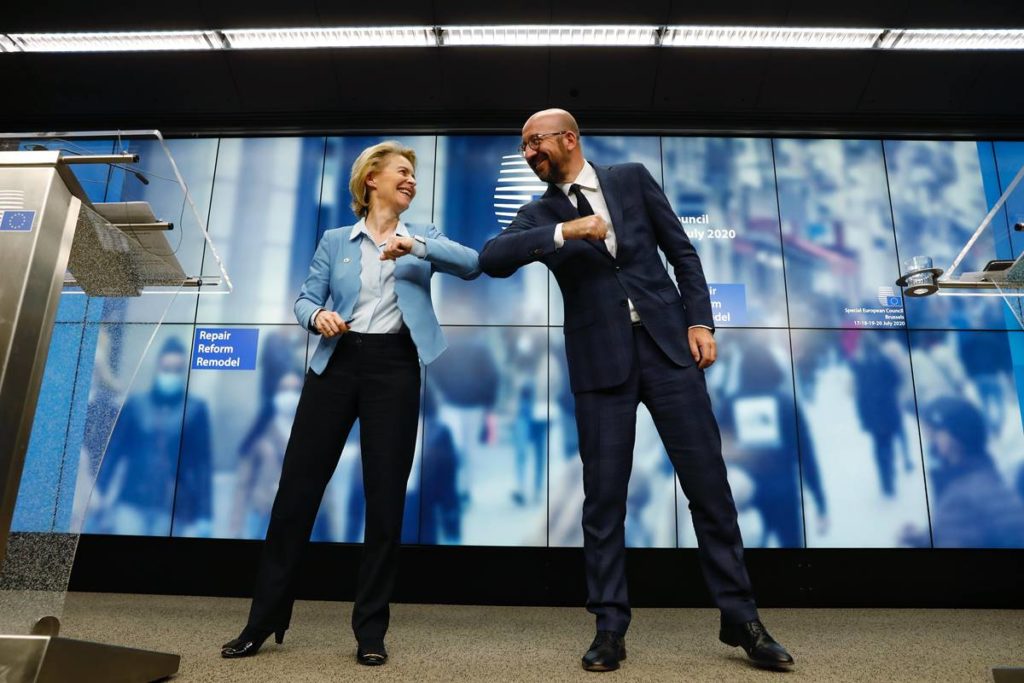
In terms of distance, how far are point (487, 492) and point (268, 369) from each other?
1456mm

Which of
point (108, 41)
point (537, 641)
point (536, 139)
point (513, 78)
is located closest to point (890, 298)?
point (513, 78)

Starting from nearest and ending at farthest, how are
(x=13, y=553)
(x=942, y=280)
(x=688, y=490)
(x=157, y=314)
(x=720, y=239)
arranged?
(x=13, y=553) < (x=157, y=314) < (x=688, y=490) < (x=942, y=280) < (x=720, y=239)

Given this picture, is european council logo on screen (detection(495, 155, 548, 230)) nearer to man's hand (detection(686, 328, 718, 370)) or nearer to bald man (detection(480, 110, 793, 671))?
bald man (detection(480, 110, 793, 671))

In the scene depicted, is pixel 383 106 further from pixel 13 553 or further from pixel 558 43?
pixel 13 553

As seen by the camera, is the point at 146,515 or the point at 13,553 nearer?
the point at 13,553

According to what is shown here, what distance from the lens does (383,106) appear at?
3859 millimetres

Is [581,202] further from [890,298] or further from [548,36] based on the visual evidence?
[890,298]

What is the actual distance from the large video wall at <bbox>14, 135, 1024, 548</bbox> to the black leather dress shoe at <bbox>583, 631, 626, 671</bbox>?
5.75 ft

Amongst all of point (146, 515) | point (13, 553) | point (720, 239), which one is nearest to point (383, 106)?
point (720, 239)

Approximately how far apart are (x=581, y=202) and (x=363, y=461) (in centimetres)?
101

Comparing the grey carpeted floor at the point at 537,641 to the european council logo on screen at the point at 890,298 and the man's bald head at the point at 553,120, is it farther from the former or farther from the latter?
the european council logo on screen at the point at 890,298

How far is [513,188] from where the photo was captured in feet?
12.5

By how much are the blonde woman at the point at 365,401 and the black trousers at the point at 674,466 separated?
21.3 inches

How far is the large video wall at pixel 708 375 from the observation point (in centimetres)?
338
